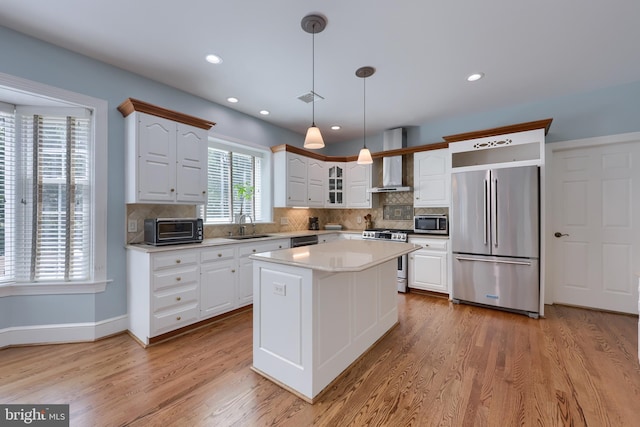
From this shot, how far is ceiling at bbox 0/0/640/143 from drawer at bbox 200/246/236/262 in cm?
194

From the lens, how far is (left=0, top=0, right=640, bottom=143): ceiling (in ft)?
6.49

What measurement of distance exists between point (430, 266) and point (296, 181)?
Answer: 2525 mm

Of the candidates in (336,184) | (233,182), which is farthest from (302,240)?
(336,184)

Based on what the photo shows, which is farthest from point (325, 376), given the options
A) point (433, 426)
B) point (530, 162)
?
point (530, 162)

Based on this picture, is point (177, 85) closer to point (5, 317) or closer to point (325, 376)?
point (5, 317)

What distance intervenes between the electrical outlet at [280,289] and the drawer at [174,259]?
1.34 meters

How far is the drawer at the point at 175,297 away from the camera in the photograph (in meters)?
2.58

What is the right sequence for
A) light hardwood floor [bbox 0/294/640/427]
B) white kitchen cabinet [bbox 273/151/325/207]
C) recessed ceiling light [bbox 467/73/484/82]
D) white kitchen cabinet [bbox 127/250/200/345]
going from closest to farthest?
light hardwood floor [bbox 0/294/640/427] → white kitchen cabinet [bbox 127/250/200/345] → recessed ceiling light [bbox 467/73/484/82] → white kitchen cabinet [bbox 273/151/325/207]

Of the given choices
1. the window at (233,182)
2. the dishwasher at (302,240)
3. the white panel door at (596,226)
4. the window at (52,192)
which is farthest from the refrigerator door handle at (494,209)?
the window at (52,192)

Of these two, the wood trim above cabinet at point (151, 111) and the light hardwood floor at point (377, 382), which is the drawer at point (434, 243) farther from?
the wood trim above cabinet at point (151, 111)

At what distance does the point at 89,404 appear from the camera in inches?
68.9

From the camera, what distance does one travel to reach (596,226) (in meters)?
3.38

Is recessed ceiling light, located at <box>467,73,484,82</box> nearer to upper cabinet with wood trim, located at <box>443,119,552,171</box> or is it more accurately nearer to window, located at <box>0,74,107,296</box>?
upper cabinet with wood trim, located at <box>443,119,552,171</box>

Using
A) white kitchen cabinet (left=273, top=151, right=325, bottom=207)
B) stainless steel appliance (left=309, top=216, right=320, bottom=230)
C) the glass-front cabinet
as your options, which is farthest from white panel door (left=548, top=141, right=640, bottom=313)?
stainless steel appliance (left=309, top=216, right=320, bottom=230)
